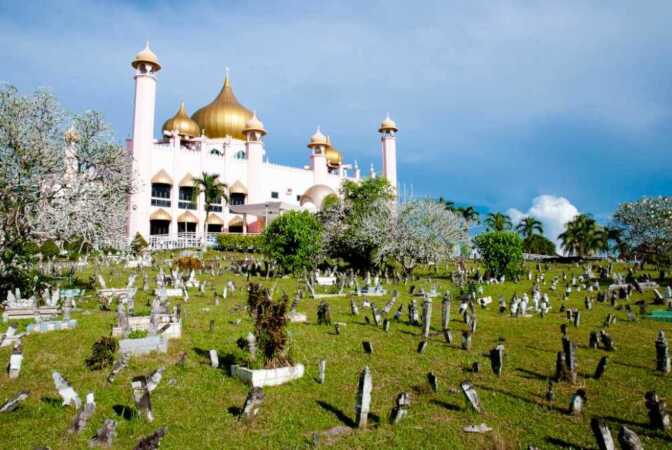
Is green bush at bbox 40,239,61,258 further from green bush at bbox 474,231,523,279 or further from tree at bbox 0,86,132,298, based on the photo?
green bush at bbox 474,231,523,279

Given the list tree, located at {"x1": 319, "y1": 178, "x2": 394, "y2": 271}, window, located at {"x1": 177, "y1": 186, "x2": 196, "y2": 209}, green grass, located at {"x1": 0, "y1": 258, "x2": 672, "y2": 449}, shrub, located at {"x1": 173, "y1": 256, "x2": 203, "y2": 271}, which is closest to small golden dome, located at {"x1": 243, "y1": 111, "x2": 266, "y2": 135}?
window, located at {"x1": 177, "y1": 186, "x2": 196, "y2": 209}

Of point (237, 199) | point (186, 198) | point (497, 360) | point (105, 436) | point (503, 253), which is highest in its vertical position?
point (237, 199)

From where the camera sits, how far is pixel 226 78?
7044 cm

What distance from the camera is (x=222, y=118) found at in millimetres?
65688

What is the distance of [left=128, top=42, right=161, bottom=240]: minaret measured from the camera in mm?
49969

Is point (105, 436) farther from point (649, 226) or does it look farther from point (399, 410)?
point (649, 226)

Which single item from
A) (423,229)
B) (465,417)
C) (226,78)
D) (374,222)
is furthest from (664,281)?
(226,78)

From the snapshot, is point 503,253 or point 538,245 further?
point 538,245

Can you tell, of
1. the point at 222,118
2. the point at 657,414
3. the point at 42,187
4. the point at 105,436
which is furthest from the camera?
the point at 222,118

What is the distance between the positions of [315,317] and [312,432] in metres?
8.94

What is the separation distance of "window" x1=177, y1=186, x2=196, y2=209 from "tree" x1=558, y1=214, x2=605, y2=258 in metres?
47.1

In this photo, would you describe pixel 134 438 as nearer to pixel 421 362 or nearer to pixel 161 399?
pixel 161 399

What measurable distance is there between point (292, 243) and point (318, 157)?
3913 cm

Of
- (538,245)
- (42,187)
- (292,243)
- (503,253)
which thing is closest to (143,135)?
(292,243)
